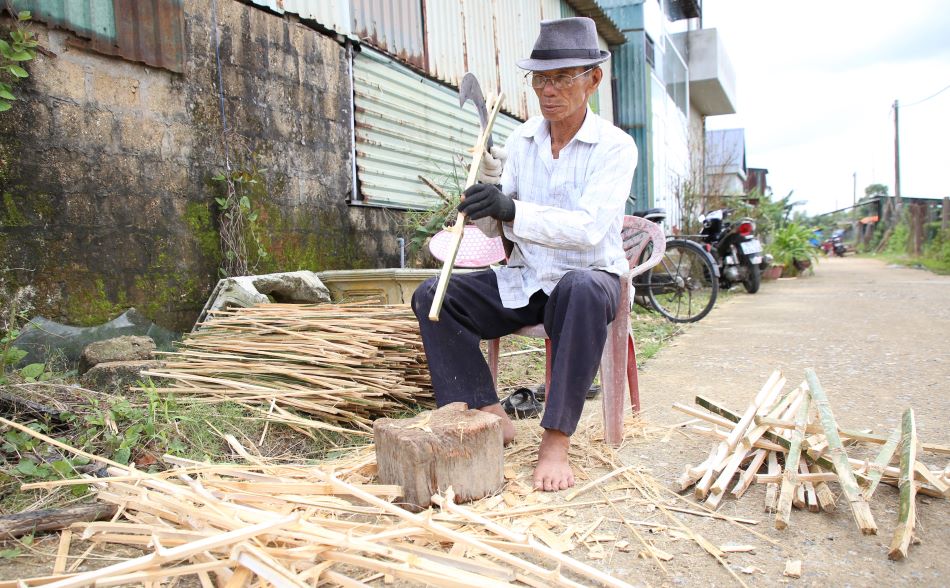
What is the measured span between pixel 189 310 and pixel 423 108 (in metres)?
3.10

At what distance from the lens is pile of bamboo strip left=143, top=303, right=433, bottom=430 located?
2.59m

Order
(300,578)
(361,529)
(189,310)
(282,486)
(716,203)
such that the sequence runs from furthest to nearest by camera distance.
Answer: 1. (716,203)
2. (189,310)
3. (282,486)
4. (361,529)
5. (300,578)

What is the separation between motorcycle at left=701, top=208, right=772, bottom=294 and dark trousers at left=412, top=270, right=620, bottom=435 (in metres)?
6.90

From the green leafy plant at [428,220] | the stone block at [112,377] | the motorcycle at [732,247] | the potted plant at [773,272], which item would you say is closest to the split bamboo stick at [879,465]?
the stone block at [112,377]

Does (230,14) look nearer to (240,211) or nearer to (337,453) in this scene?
(240,211)

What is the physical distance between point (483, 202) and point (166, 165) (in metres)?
2.31

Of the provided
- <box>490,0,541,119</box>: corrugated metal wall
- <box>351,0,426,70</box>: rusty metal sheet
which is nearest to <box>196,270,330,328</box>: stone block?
<box>351,0,426,70</box>: rusty metal sheet

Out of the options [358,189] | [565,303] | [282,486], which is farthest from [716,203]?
[282,486]

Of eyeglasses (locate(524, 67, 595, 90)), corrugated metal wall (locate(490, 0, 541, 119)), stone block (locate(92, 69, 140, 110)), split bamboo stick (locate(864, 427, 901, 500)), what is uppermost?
corrugated metal wall (locate(490, 0, 541, 119))

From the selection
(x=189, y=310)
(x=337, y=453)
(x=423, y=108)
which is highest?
(x=423, y=108)

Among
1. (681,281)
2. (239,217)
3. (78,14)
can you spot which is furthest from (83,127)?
(681,281)

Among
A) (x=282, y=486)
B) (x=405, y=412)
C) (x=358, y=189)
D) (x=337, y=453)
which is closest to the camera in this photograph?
(x=282, y=486)

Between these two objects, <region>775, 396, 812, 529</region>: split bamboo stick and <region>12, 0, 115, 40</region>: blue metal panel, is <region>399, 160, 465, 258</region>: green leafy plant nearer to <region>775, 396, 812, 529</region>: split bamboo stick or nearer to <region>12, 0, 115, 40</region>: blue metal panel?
<region>12, 0, 115, 40</region>: blue metal panel

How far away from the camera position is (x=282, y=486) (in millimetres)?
1757
